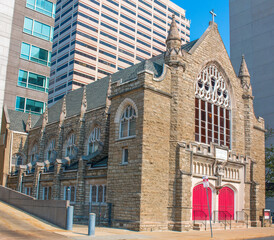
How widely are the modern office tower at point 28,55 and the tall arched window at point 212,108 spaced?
23114 millimetres

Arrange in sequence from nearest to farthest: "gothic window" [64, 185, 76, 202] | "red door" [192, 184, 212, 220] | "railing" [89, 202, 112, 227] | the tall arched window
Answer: "railing" [89, 202, 112, 227] < "red door" [192, 184, 212, 220] < the tall arched window < "gothic window" [64, 185, 76, 202]

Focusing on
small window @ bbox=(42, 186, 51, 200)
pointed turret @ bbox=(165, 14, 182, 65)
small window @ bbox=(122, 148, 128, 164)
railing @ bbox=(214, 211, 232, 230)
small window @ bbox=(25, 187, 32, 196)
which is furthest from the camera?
small window @ bbox=(25, 187, 32, 196)

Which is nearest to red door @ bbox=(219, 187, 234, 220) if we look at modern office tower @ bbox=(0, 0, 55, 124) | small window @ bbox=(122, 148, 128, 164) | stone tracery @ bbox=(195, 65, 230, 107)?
stone tracery @ bbox=(195, 65, 230, 107)

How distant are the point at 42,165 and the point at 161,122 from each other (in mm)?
15326

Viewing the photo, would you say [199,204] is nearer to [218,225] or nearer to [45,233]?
[218,225]

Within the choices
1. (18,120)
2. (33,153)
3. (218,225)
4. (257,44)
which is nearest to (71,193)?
(218,225)

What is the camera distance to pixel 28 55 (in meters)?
42.2

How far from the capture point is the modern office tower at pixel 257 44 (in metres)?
51.1

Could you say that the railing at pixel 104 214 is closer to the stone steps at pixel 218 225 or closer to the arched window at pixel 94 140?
the stone steps at pixel 218 225

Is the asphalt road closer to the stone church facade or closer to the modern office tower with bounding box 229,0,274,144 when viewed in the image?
the stone church facade

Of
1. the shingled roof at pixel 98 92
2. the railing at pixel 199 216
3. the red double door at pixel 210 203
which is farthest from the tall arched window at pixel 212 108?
the railing at pixel 199 216

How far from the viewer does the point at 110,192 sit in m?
23.7

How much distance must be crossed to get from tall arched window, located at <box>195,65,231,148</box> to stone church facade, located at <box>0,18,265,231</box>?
8 cm

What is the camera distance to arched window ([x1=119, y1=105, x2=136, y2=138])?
23.8m
